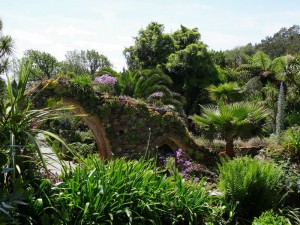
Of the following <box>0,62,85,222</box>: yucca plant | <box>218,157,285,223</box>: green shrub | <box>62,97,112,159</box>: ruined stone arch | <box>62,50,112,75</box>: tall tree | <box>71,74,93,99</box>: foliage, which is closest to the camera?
<box>0,62,85,222</box>: yucca plant

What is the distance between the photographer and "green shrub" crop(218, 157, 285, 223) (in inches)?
199

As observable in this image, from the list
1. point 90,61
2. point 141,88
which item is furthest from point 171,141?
point 90,61

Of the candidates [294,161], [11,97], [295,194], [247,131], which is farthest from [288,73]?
[11,97]

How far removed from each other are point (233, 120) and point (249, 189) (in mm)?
6042

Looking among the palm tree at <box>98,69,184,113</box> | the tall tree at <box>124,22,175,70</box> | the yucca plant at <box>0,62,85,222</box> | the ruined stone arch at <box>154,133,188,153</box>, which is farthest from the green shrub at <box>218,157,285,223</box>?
the tall tree at <box>124,22,175,70</box>

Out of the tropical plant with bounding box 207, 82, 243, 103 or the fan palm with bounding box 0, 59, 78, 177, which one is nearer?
the fan palm with bounding box 0, 59, 78, 177

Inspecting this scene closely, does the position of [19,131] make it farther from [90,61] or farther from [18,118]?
[90,61]

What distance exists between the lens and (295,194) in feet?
19.4

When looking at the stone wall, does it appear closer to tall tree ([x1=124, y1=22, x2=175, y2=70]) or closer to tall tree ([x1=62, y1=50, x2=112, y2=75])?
tall tree ([x1=124, y1=22, x2=175, y2=70])

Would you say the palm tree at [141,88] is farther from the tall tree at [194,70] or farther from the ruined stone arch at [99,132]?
the ruined stone arch at [99,132]

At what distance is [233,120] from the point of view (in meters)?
11.0

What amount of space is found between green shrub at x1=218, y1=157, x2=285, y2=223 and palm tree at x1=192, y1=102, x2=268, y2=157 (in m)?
5.73

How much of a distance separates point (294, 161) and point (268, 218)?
3956 mm

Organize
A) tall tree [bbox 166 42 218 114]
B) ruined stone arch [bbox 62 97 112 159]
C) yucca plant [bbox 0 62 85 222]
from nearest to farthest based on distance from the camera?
1. yucca plant [bbox 0 62 85 222]
2. ruined stone arch [bbox 62 97 112 159]
3. tall tree [bbox 166 42 218 114]
